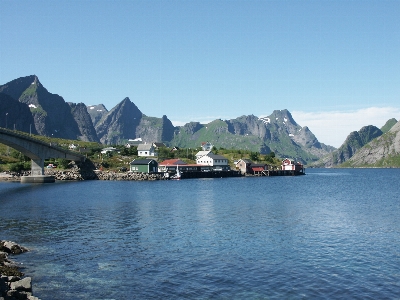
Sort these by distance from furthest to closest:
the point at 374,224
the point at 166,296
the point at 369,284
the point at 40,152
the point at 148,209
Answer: the point at 40,152 < the point at 148,209 < the point at 374,224 < the point at 369,284 < the point at 166,296

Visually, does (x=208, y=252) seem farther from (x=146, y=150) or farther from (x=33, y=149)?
(x=146, y=150)

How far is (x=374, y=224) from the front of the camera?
1842 inches

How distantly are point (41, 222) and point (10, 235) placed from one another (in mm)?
8159

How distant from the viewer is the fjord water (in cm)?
2441

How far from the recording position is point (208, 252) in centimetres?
3306

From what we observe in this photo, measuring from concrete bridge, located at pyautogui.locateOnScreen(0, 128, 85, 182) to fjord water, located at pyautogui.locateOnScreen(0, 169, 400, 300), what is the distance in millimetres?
60000

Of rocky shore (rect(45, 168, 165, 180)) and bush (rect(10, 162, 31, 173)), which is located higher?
bush (rect(10, 162, 31, 173))

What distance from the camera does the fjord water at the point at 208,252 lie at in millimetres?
24406

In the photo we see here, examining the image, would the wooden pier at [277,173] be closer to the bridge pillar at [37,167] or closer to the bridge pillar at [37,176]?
the bridge pillar at [37,176]

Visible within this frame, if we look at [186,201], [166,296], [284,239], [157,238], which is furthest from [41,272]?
[186,201]

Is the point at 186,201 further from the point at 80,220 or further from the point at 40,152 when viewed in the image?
the point at 40,152

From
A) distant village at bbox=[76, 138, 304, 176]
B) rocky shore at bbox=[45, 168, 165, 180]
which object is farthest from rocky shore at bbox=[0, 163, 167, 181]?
distant village at bbox=[76, 138, 304, 176]

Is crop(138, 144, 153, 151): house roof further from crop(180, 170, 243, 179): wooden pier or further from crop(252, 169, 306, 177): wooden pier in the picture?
crop(252, 169, 306, 177): wooden pier

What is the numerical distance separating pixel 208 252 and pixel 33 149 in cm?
10202
